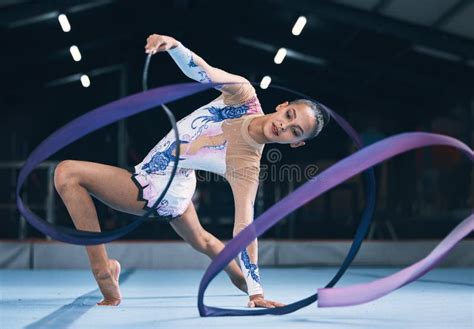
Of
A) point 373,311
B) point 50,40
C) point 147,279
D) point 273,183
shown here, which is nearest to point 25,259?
point 147,279

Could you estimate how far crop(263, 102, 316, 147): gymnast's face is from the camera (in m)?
2.80

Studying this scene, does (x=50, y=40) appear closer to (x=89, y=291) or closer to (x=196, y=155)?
(x=89, y=291)

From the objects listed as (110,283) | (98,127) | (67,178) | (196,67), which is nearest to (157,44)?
(196,67)

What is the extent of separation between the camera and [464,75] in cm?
1159

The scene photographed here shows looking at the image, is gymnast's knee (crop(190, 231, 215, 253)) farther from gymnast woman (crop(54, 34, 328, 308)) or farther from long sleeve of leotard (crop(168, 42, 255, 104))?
long sleeve of leotard (crop(168, 42, 255, 104))

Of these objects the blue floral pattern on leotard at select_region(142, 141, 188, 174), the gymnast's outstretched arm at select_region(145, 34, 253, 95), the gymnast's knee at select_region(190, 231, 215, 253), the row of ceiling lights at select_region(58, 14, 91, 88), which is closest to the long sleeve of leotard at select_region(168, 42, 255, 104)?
the gymnast's outstretched arm at select_region(145, 34, 253, 95)

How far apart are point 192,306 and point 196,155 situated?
686 millimetres

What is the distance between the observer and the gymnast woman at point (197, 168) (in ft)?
9.48

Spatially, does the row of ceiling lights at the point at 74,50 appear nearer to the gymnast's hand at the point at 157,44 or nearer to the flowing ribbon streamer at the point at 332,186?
the gymnast's hand at the point at 157,44

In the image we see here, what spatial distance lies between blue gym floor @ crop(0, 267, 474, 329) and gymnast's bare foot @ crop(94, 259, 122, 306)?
0.06 m

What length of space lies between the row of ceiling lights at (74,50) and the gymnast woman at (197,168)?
698cm

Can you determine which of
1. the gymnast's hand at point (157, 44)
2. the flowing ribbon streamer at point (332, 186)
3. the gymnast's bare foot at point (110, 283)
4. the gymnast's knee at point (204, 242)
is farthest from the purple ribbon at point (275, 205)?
the gymnast's knee at point (204, 242)

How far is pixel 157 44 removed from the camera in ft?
8.58

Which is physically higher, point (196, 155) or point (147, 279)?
point (196, 155)
